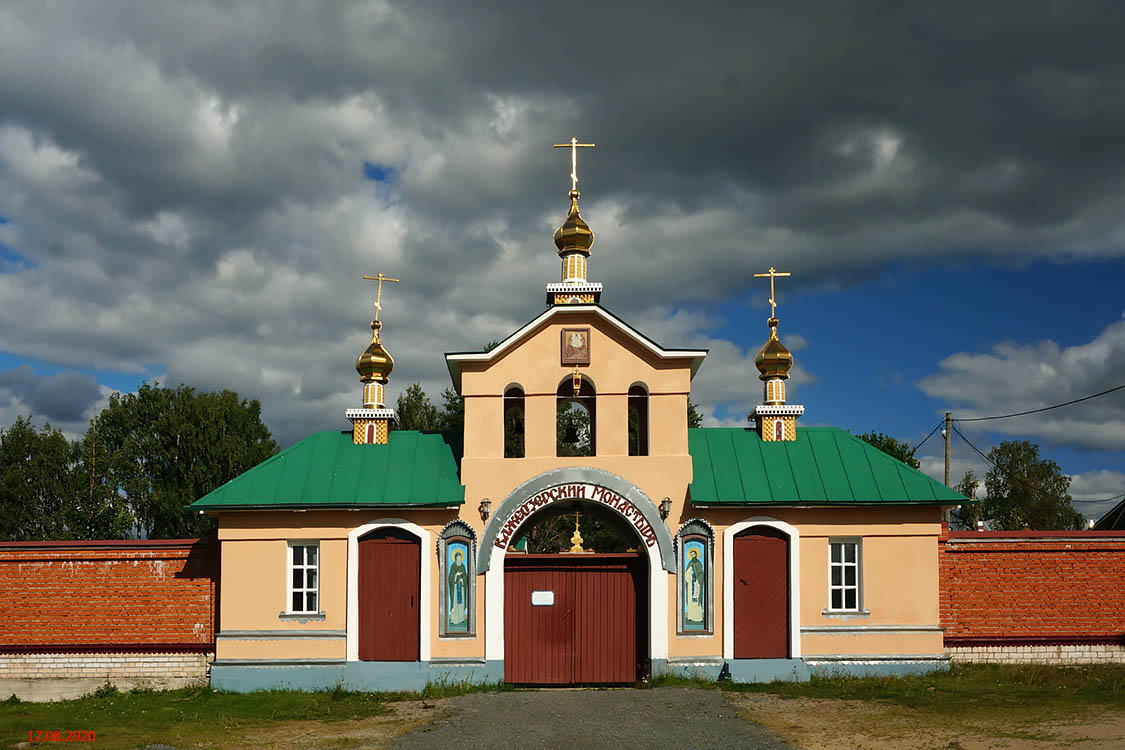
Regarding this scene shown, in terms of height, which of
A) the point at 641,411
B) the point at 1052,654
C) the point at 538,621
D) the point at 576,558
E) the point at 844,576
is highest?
the point at 641,411

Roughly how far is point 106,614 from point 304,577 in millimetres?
3663

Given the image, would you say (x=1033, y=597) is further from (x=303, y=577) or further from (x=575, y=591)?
(x=303, y=577)

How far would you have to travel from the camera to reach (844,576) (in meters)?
17.5

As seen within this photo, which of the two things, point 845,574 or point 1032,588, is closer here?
point 845,574

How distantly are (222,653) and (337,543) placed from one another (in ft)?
8.82

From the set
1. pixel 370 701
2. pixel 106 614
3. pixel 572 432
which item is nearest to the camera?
pixel 370 701

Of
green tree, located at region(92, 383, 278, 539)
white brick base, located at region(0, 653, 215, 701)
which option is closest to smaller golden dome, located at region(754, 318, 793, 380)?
white brick base, located at region(0, 653, 215, 701)

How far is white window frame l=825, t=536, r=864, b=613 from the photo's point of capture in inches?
683

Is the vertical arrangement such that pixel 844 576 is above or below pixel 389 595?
above

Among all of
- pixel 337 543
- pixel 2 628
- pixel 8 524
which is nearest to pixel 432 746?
pixel 337 543

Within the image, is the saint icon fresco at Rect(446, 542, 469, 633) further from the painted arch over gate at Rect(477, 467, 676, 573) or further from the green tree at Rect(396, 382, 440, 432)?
the green tree at Rect(396, 382, 440, 432)

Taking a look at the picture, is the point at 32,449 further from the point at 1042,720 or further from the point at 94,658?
the point at 1042,720

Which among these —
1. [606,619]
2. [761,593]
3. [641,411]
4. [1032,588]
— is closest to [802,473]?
A: [761,593]
